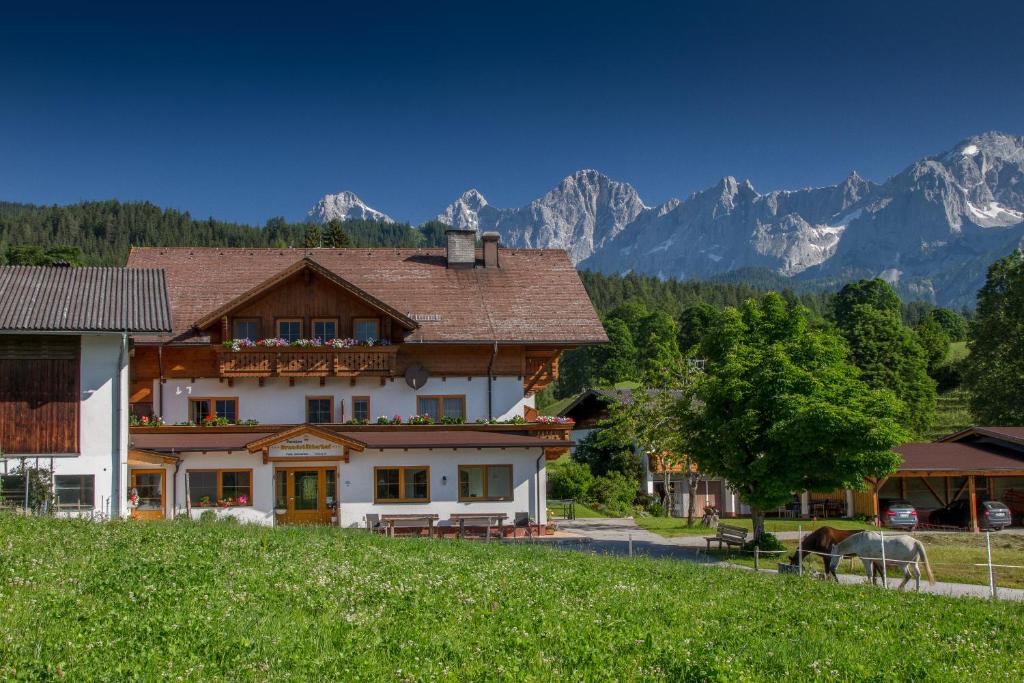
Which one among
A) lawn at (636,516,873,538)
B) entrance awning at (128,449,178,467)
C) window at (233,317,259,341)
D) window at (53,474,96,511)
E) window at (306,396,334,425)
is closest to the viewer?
window at (53,474,96,511)

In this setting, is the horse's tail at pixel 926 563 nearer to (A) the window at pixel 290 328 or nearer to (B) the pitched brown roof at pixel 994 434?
(A) the window at pixel 290 328

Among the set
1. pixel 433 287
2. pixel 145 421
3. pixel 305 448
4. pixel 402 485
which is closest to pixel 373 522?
pixel 402 485

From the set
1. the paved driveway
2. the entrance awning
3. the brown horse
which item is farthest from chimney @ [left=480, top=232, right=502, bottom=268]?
the brown horse

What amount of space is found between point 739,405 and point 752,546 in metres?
4.21

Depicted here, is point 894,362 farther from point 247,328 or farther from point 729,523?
point 247,328

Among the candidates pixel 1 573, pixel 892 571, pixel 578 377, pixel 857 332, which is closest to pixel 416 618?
pixel 1 573

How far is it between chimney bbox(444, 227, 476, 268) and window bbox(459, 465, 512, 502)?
1059cm

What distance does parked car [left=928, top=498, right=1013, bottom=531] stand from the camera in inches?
1628

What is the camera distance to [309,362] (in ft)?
119

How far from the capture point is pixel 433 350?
1497 inches

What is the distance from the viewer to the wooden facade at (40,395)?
28.3 m

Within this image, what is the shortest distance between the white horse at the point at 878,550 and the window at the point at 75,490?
20233 mm

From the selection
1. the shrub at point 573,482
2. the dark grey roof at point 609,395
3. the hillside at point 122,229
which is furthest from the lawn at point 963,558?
the hillside at point 122,229

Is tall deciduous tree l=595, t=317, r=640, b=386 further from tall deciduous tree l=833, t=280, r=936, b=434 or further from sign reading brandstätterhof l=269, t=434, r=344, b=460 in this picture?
sign reading brandstätterhof l=269, t=434, r=344, b=460
